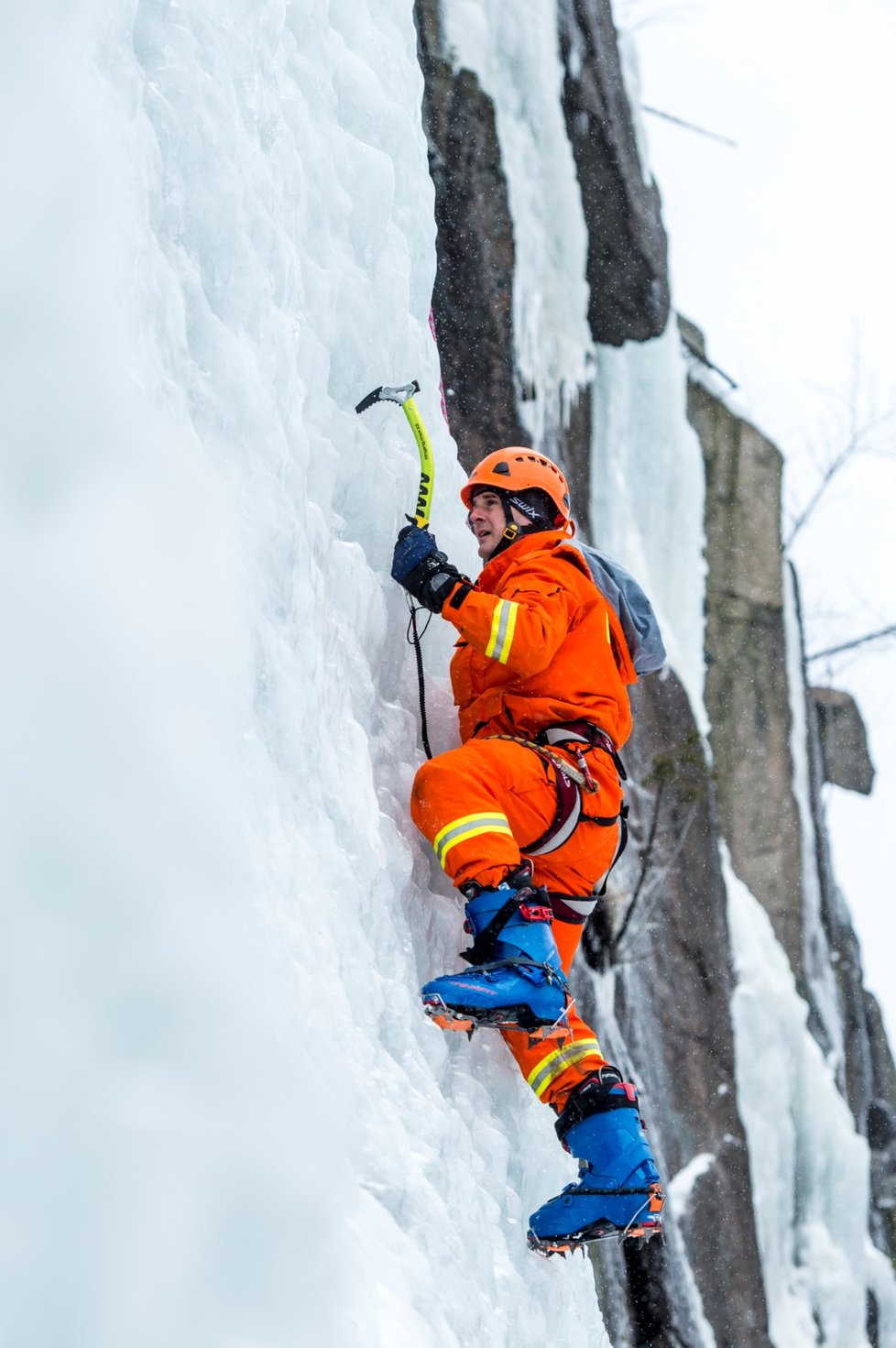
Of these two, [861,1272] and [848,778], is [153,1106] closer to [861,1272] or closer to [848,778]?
[861,1272]

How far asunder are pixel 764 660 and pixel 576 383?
2814 mm

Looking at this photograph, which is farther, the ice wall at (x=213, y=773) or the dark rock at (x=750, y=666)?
the dark rock at (x=750, y=666)

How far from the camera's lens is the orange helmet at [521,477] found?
3057 millimetres

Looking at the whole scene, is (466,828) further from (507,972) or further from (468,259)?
(468,259)

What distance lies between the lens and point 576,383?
25.4 ft

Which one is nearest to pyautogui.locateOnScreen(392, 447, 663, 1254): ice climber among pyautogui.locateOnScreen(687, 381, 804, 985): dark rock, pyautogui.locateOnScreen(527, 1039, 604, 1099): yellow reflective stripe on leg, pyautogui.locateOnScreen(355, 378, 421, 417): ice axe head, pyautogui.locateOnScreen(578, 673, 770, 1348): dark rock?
pyautogui.locateOnScreen(527, 1039, 604, 1099): yellow reflective stripe on leg

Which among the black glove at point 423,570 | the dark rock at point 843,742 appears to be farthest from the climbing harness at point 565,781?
the dark rock at point 843,742

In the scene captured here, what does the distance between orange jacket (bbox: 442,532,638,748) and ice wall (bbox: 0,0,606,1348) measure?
217 mm

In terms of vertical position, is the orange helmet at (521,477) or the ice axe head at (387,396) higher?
the ice axe head at (387,396)

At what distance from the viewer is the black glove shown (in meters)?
2.72

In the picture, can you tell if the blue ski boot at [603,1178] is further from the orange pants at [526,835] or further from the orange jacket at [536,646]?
the orange jacket at [536,646]

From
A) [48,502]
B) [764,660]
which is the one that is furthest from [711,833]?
[48,502]

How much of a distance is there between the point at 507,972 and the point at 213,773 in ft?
2.74

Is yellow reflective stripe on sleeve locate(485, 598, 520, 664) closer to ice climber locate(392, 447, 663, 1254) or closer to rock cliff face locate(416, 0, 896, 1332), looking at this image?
ice climber locate(392, 447, 663, 1254)
